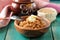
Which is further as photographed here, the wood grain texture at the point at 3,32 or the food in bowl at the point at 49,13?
the food in bowl at the point at 49,13

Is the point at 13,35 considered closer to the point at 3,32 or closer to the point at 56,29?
the point at 3,32

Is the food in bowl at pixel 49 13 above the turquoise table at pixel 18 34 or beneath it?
above

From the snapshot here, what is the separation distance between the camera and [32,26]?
694 mm

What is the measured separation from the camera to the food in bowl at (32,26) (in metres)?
0.67

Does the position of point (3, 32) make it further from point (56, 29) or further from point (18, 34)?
point (56, 29)

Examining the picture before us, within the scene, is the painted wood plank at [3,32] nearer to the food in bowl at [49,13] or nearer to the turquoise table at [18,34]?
the turquoise table at [18,34]

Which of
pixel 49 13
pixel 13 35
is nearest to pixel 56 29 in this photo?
pixel 49 13

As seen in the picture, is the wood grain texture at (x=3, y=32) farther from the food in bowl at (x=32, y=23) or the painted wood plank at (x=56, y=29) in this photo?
the painted wood plank at (x=56, y=29)

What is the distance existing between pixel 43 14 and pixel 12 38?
24 cm

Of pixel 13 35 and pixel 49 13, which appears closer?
pixel 13 35

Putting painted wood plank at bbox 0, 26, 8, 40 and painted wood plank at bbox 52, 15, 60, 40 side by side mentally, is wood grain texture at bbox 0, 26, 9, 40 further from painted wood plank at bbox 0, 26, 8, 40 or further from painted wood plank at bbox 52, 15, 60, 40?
painted wood plank at bbox 52, 15, 60, 40

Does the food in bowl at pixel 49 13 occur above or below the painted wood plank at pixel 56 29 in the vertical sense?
above

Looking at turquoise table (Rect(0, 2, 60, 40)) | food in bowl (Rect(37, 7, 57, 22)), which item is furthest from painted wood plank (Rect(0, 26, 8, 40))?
food in bowl (Rect(37, 7, 57, 22))

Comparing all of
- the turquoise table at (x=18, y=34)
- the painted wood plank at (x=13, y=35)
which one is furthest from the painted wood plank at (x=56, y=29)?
→ the painted wood plank at (x=13, y=35)
